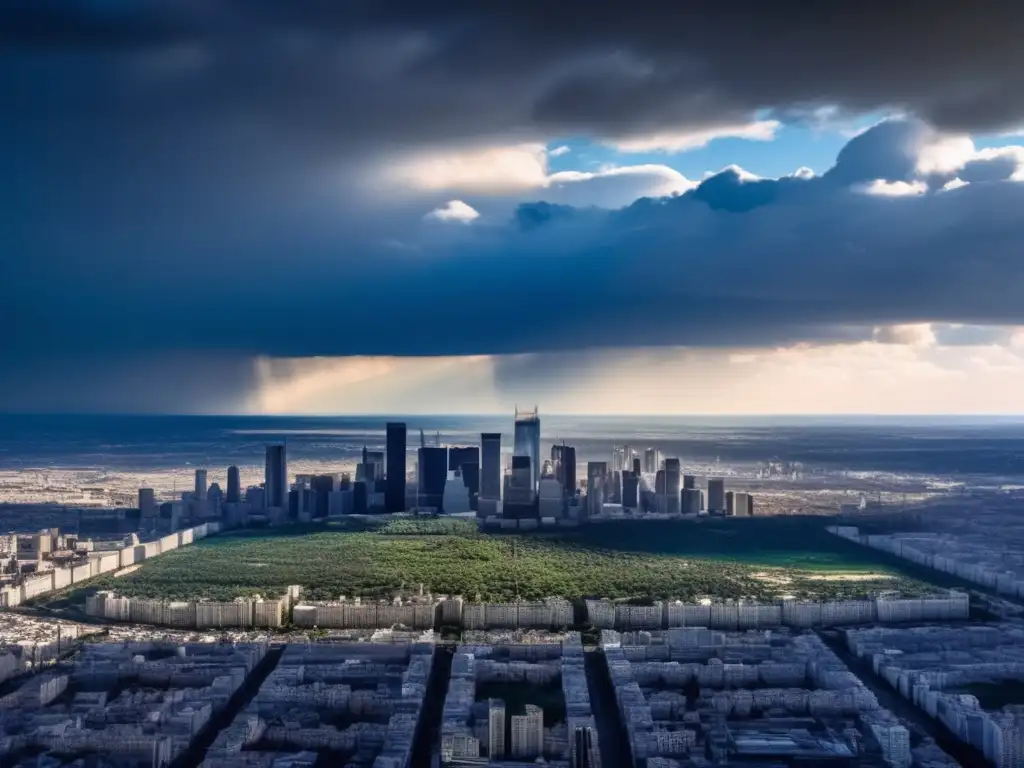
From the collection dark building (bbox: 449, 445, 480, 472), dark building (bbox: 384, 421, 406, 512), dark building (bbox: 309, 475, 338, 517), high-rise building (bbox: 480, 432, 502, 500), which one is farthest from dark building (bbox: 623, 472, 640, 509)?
dark building (bbox: 309, 475, 338, 517)

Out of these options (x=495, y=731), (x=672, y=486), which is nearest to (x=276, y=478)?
(x=672, y=486)

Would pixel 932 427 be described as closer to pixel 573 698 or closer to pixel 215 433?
pixel 573 698

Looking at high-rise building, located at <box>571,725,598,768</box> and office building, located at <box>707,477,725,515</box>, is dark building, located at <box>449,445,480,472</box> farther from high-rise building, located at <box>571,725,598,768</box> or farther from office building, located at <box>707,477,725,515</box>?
high-rise building, located at <box>571,725,598,768</box>

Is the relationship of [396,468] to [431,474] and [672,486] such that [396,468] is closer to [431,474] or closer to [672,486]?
[431,474]

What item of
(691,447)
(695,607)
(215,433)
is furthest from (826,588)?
(215,433)

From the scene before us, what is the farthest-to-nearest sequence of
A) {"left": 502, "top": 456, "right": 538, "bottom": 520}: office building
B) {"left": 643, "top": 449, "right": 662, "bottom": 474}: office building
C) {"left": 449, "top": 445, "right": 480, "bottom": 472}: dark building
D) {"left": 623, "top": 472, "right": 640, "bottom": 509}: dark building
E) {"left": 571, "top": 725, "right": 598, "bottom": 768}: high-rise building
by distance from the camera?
{"left": 643, "top": 449, "right": 662, "bottom": 474}: office building < {"left": 449, "top": 445, "right": 480, "bottom": 472}: dark building < {"left": 623, "top": 472, "right": 640, "bottom": 509}: dark building < {"left": 502, "top": 456, "right": 538, "bottom": 520}: office building < {"left": 571, "top": 725, "right": 598, "bottom": 768}: high-rise building

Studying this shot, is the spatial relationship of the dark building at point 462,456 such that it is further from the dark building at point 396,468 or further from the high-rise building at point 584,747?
the high-rise building at point 584,747
